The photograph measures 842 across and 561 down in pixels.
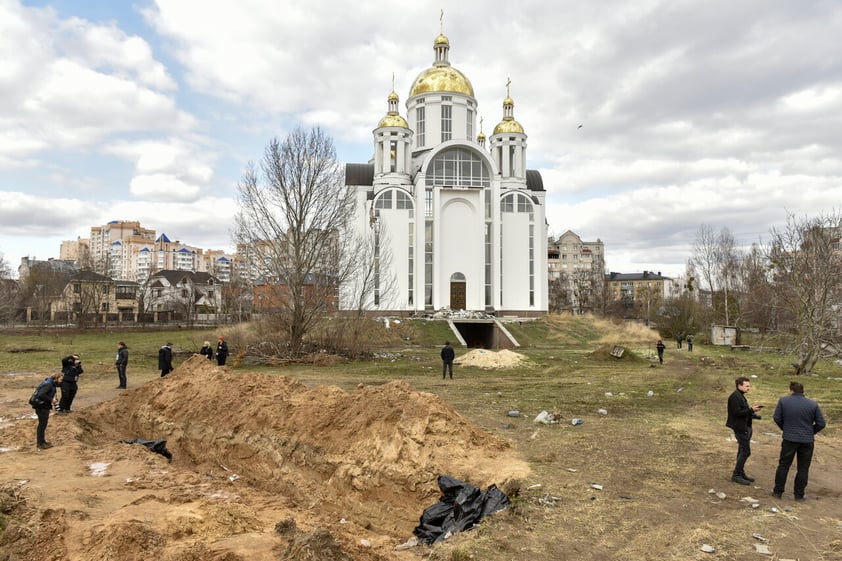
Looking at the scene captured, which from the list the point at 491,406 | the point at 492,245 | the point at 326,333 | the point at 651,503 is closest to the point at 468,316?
the point at 492,245

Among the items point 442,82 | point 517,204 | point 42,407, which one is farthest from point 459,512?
point 442,82

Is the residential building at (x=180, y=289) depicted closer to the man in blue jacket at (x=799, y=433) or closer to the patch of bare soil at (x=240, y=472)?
the patch of bare soil at (x=240, y=472)

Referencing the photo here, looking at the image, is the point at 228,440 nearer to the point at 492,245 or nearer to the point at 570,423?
the point at 570,423

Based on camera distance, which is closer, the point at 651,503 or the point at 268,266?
the point at 651,503

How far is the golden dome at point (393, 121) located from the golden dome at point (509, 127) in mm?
9033

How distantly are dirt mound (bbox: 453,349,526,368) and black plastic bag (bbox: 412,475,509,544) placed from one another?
16.5 meters

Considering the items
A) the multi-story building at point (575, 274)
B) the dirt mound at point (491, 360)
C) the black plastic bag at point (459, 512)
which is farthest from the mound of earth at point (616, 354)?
the multi-story building at point (575, 274)

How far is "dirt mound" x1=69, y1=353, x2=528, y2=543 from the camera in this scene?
808cm

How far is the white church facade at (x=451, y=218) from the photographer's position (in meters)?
45.9

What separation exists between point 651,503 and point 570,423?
466cm

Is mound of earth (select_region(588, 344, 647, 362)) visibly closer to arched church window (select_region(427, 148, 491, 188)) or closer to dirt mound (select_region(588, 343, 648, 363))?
dirt mound (select_region(588, 343, 648, 363))

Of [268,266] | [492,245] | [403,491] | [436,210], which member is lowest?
[403,491]

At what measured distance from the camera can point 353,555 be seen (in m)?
5.51

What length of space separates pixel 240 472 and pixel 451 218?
3818 centimetres
